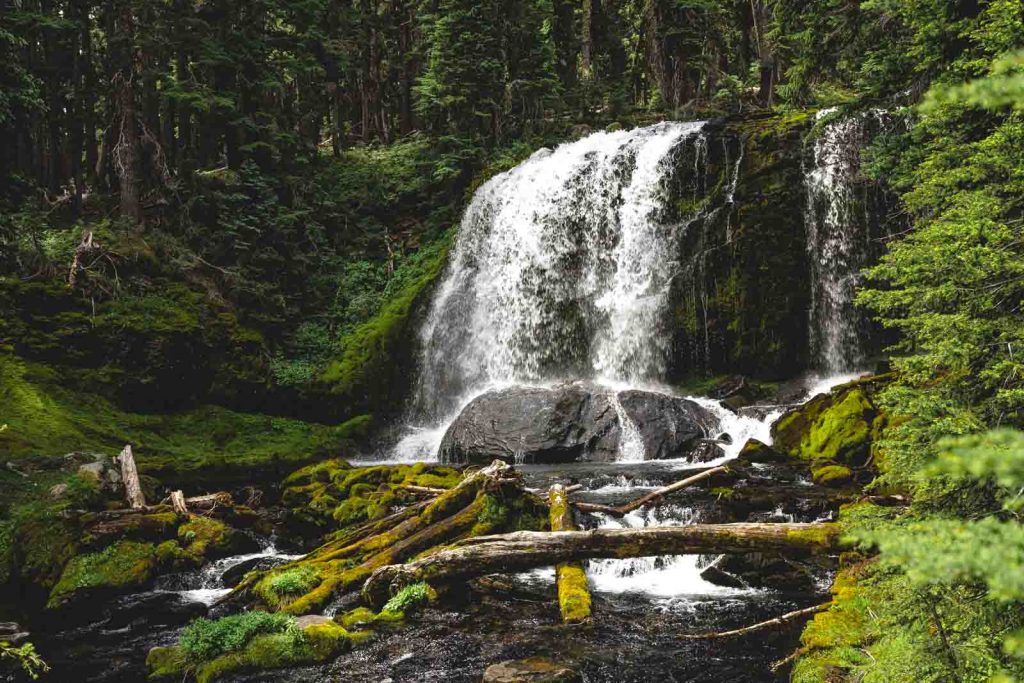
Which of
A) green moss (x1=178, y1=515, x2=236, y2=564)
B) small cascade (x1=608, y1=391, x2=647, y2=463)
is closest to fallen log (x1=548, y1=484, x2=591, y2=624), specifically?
green moss (x1=178, y1=515, x2=236, y2=564)

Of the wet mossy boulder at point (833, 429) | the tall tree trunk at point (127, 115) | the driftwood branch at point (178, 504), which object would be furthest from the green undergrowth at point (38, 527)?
the wet mossy boulder at point (833, 429)

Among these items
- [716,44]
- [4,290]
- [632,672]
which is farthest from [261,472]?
[716,44]

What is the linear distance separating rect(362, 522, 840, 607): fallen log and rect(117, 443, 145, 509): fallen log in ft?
18.8

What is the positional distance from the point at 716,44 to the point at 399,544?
2898cm

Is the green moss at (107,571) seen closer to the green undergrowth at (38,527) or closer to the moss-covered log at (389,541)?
the green undergrowth at (38,527)

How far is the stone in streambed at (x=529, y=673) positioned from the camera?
5.15m

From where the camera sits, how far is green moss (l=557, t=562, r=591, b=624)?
6.64 metres

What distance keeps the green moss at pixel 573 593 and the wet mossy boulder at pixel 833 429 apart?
6373 mm

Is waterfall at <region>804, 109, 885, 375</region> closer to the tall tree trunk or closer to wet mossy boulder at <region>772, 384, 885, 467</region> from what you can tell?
wet mossy boulder at <region>772, 384, 885, 467</region>

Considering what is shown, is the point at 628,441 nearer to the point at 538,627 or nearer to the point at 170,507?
the point at 538,627

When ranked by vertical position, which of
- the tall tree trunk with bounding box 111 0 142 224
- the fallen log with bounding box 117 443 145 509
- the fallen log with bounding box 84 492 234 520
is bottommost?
the fallen log with bounding box 84 492 234 520

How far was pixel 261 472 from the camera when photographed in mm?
16094

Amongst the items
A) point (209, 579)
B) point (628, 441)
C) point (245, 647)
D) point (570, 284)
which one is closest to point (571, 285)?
point (570, 284)

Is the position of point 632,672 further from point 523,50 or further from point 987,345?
point 523,50
